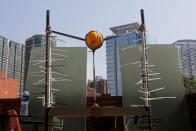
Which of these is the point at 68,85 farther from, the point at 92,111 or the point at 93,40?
the point at 92,111

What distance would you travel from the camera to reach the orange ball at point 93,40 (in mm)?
8836

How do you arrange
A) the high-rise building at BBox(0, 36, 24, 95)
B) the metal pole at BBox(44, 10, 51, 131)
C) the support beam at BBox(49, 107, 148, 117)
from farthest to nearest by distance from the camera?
the high-rise building at BBox(0, 36, 24, 95), the metal pole at BBox(44, 10, 51, 131), the support beam at BBox(49, 107, 148, 117)

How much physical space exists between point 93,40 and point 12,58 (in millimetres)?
100940

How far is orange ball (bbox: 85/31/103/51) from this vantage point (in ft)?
29.0

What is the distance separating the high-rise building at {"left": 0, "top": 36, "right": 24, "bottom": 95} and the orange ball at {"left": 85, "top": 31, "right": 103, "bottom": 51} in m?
87.9

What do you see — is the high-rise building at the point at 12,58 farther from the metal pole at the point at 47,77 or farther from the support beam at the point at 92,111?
the support beam at the point at 92,111

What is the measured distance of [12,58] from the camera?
105m

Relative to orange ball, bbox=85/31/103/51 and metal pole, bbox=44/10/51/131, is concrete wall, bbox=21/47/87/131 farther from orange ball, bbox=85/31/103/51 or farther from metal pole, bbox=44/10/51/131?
orange ball, bbox=85/31/103/51

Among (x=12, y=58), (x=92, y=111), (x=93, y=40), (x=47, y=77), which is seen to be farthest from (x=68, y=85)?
(x=12, y=58)

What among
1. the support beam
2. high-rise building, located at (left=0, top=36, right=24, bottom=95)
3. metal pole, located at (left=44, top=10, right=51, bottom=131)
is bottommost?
the support beam

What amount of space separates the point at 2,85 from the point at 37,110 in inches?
1384

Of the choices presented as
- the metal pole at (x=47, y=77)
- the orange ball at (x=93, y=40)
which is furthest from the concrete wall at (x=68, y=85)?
the orange ball at (x=93, y=40)

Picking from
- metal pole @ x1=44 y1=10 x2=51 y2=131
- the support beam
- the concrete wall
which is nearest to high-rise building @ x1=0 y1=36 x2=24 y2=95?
the concrete wall

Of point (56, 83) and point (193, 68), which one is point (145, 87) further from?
point (193, 68)
